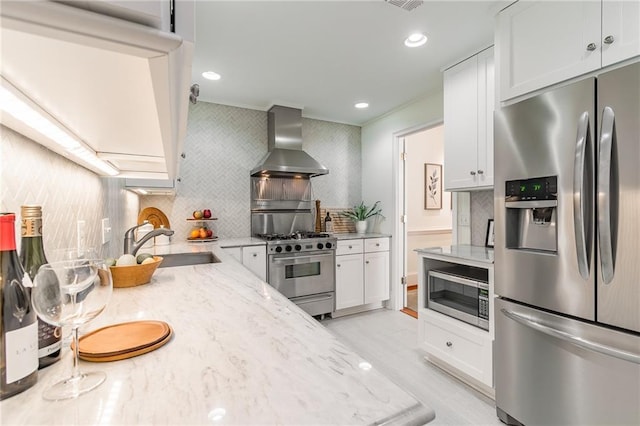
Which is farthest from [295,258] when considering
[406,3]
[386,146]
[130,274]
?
[406,3]

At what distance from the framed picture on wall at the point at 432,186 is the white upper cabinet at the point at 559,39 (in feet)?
10.3

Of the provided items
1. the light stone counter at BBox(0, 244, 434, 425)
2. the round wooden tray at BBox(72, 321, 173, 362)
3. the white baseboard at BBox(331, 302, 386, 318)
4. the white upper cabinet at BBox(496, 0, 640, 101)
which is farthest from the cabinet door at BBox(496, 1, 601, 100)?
the white baseboard at BBox(331, 302, 386, 318)

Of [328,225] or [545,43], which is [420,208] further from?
[545,43]

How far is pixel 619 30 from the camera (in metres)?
1.32

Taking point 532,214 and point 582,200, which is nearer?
point 582,200

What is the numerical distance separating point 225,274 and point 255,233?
2.34 metres

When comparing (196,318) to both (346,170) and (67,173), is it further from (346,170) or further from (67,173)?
(346,170)

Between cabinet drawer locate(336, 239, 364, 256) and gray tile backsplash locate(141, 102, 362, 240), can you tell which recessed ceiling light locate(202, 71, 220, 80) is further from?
cabinet drawer locate(336, 239, 364, 256)

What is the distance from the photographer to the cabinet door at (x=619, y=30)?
1271 millimetres

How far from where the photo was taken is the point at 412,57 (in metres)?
2.48

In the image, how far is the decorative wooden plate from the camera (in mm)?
2928

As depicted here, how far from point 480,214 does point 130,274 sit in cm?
266

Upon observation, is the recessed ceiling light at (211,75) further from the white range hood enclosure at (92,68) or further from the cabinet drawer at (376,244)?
the cabinet drawer at (376,244)

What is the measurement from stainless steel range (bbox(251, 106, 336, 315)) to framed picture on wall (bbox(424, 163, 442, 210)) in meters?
2.09
